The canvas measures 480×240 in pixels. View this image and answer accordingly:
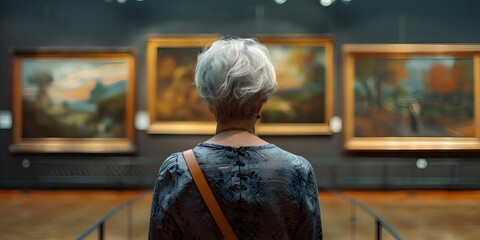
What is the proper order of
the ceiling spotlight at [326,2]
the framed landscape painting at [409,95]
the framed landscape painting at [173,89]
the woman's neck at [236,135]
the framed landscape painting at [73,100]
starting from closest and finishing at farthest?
1. the woman's neck at [236,135]
2. the framed landscape painting at [409,95]
3. the ceiling spotlight at [326,2]
4. the framed landscape painting at [173,89]
5. the framed landscape painting at [73,100]

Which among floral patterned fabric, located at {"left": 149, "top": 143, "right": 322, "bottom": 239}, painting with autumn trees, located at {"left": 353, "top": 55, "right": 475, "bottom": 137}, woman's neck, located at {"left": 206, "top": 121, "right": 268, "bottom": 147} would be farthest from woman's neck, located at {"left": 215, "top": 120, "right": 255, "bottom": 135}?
painting with autumn trees, located at {"left": 353, "top": 55, "right": 475, "bottom": 137}

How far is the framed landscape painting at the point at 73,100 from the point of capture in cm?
1445

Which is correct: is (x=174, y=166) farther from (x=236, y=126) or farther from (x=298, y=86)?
(x=298, y=86)

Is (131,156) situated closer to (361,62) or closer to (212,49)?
(361,62)

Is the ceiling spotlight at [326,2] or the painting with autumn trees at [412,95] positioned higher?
the ceiling spotlight at [326,2]

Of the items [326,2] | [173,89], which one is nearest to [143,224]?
[173,89]

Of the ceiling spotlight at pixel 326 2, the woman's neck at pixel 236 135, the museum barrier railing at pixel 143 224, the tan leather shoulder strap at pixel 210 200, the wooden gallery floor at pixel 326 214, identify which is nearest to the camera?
the tan leather shoulder strap at pixel 210 200

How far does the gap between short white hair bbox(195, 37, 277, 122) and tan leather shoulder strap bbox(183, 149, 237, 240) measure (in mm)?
266

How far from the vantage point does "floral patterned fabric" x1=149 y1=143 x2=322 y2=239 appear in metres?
2.14

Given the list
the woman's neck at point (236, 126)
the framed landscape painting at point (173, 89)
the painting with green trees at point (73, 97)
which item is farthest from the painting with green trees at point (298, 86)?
the woman's neck at point (236, 126)

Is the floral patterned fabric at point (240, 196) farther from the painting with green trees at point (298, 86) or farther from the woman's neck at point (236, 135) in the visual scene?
the painting with green trees at point (298, 86)

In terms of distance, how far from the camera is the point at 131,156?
47.2 ft

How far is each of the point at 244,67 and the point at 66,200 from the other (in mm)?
11759

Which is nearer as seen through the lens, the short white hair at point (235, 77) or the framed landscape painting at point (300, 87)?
the short white hair at point (235, 77)
